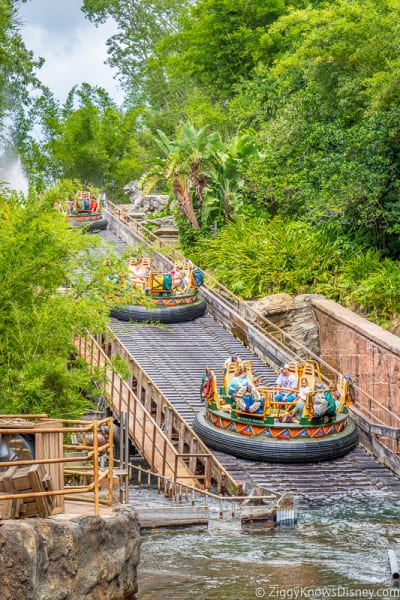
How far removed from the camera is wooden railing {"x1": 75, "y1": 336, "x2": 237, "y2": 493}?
1820 centimetres

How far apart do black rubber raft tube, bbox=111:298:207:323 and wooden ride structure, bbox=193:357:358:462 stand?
8.09m

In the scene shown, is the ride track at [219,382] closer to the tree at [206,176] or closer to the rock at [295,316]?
the rock at [295,316]

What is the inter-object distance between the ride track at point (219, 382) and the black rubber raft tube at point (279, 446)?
15 cm

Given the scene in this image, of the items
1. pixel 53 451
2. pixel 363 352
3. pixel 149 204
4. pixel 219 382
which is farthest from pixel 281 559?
pixel 149 204

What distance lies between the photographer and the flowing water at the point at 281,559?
40.3 ft

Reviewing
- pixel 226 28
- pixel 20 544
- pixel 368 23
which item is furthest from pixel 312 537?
pixel 226 28

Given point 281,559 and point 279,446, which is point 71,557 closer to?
point 281,559

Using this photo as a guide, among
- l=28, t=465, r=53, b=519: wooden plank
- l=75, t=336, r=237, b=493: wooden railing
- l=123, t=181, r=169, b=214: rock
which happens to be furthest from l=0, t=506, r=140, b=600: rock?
l=123, t=181, r=169, b=214: rock

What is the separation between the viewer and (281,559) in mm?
13969

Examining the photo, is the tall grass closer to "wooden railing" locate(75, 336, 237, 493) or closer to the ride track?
the ride track

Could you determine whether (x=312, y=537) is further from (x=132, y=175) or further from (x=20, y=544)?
(x=132, y=175)

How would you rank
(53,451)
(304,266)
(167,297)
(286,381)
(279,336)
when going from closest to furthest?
(53,451) → (286,381) → (279,336) → (167,297) → (304,266)

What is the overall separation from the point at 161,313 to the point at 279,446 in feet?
33.6

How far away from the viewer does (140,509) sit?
15688mm
